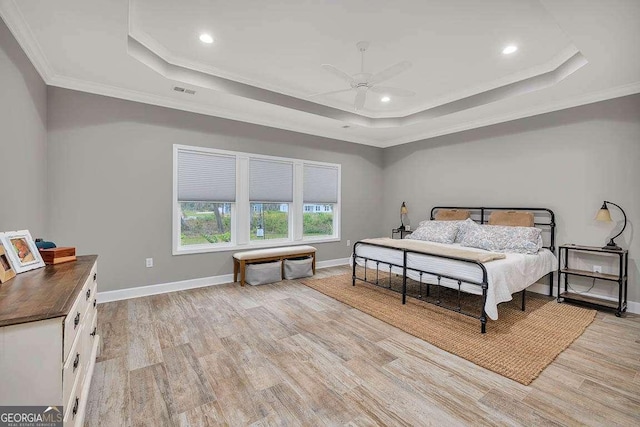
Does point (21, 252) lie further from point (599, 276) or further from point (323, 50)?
point (599, 276)

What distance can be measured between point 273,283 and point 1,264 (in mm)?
3309

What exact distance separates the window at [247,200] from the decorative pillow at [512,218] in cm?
283

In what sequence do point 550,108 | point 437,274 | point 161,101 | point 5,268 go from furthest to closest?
point 550,108
point 161,101
point 437,274
point 5,268

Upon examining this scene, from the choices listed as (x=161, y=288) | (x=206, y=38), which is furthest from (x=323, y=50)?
(x=161, y=288)

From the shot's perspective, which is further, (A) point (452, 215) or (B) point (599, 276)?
(A) point (452, 215)

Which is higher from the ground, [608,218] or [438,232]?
[608,218]

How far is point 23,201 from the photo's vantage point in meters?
2.76

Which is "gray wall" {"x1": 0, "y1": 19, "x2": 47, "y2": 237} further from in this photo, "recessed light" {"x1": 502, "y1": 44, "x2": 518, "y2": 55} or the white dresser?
"recessed light" {"x1": 502, "y1": 44, "x2": 518, "y2": 55}

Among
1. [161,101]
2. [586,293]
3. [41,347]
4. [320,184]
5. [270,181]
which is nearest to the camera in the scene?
[41,347]

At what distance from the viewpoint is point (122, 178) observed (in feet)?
12.7

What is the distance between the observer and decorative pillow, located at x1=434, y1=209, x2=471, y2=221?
16.8ft

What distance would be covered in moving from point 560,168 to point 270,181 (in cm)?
442

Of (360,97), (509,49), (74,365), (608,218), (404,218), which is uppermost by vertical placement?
(509,49)

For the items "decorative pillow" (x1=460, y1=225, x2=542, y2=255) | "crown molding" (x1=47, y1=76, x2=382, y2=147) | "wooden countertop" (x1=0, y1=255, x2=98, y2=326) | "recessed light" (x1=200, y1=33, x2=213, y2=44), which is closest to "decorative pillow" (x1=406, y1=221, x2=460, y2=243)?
"decorative pillow" (x1=460, y1=225, x2=542, y2=255)
